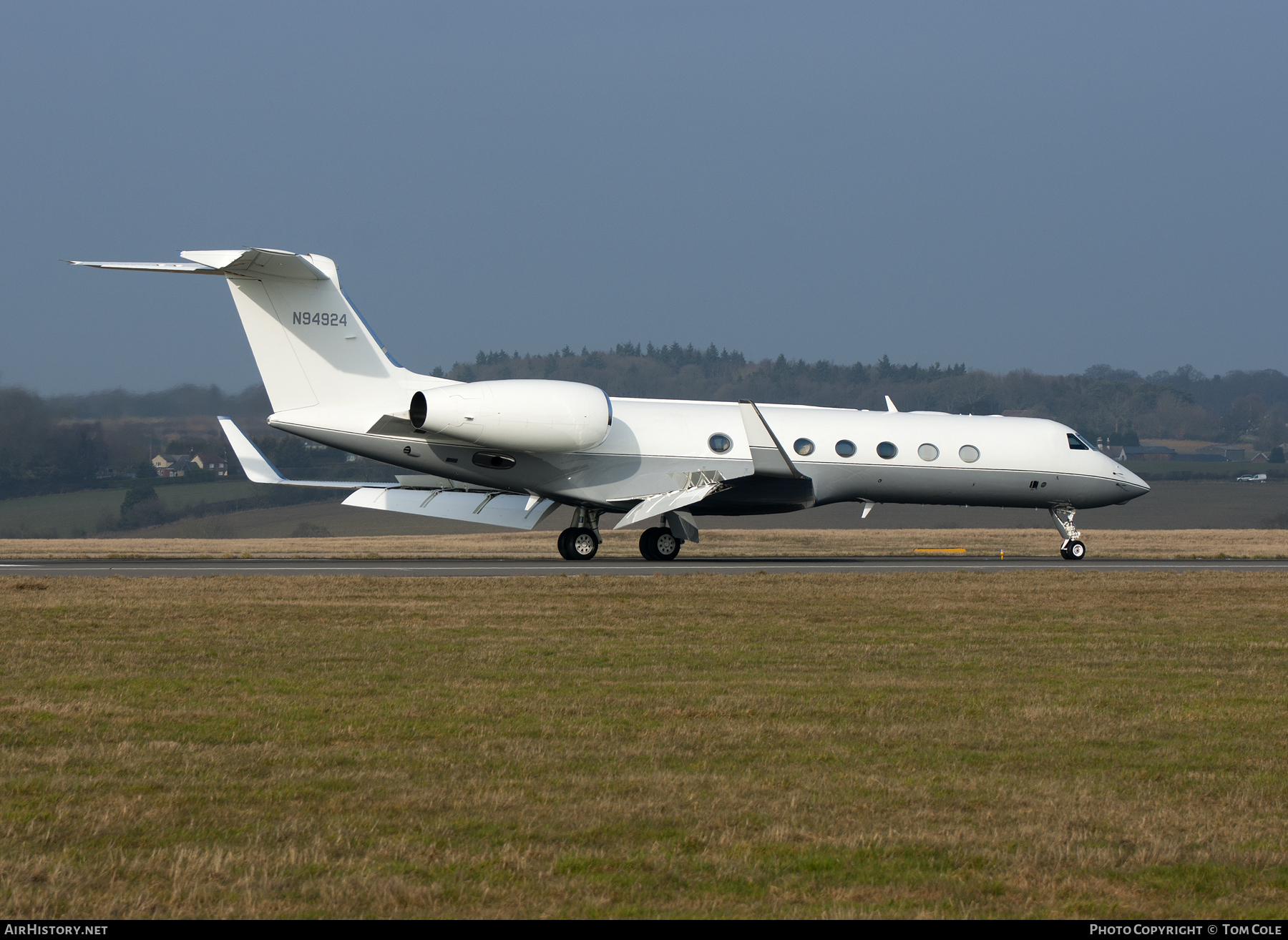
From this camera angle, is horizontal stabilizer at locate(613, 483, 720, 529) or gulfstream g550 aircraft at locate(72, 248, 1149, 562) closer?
gulfstream g550 aircraft at locate(72, 248, 1149, 562)

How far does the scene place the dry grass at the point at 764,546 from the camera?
1400 inches

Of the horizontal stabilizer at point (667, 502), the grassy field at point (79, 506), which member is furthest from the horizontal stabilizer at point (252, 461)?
the grassy field at point (79, 506)

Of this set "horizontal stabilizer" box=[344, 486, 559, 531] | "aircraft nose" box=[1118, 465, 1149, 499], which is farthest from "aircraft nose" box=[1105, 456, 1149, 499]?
"horizontal stabilizer" box=[344, 486, 559, 531]

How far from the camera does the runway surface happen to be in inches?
942

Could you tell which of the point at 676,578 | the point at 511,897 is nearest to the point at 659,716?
the point at 511,897

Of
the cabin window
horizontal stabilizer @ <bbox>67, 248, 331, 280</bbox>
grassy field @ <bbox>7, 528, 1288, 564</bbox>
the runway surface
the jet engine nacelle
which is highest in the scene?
horizontal stabilizer @ <bbox>67, 248, 331, 280</bbox>

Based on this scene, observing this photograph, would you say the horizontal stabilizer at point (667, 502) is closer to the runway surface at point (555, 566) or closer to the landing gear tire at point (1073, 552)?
the runway surface at point (555, 566)

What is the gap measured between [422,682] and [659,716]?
8.03 feet

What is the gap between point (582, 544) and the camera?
28188mm

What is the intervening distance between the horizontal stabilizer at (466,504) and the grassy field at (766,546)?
4.43 m

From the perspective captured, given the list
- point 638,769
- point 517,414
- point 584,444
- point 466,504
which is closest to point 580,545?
point 466,504

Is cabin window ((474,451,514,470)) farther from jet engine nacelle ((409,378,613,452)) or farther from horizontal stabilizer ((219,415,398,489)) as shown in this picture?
horizontal stabilizer ((219,415,398,489))

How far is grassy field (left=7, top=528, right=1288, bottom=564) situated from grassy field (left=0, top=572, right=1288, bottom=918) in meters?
19.2

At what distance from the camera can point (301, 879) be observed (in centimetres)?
530
